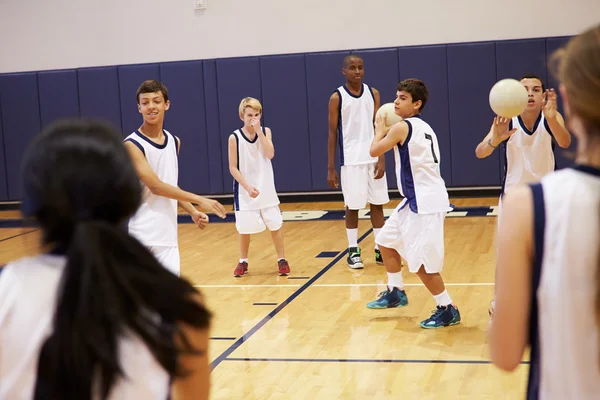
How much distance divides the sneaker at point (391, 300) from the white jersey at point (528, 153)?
110cm

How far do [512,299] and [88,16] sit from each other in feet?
37.6

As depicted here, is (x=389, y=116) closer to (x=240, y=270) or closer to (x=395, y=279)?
(x=395, y=279)

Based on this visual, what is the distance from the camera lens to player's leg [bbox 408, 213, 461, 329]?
5.06 meters

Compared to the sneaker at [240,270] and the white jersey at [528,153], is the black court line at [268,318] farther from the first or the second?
the white jersey at [528,153]

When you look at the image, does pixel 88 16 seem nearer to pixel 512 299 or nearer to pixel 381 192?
pixel 381 192

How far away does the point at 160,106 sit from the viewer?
4.75 metres

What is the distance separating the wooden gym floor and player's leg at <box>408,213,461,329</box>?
0.12m

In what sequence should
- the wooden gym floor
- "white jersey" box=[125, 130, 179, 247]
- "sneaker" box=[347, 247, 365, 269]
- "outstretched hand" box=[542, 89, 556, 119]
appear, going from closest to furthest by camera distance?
1. the wooden gym floor
2. "white jersey" box=[125, 130, 179, 247]
3. "outstretched hand" box=[542, 89, 556, 119]
4. "sneaker" box=[347, 247, 365, 269]

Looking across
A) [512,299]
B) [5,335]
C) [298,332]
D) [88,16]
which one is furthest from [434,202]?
[88,16]

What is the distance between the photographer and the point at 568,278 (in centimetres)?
139

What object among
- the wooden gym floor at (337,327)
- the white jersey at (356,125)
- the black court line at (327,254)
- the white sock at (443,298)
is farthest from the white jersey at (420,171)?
the black court line at (327,254)

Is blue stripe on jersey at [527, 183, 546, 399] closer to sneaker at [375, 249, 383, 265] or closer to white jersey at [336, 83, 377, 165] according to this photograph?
sneaker at [375, 249, 383, 265]

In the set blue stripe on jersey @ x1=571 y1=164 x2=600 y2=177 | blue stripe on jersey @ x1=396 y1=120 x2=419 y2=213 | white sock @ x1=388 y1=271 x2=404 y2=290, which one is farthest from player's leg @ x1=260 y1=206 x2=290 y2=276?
blue stripe on jersey @ x1=571 y1=164 x2=600 y2=177

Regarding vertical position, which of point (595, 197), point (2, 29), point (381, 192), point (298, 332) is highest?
point (2, 29)
